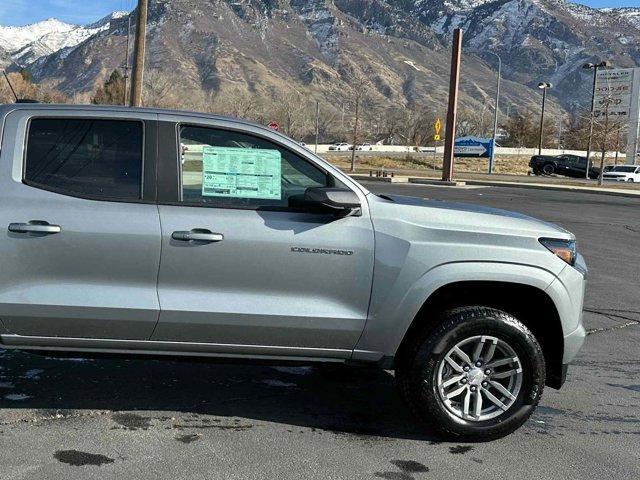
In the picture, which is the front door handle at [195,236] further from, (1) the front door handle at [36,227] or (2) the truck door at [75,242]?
(1) the front door handle at [36,227]

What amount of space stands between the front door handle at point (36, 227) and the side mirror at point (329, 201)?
4.33 ft

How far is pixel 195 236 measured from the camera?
428 centimetres

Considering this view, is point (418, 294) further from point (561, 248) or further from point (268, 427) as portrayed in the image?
point (268, 427)

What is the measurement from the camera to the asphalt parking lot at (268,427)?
408 centimetres

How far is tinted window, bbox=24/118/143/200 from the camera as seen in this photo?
4387mm

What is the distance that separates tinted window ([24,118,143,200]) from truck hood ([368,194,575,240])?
1.41 meters

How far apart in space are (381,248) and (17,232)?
2.01 m

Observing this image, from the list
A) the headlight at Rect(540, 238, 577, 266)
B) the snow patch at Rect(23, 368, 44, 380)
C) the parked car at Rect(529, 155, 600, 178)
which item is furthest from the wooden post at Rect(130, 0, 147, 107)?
the parked car at Rect(529, 155, 600, 178)

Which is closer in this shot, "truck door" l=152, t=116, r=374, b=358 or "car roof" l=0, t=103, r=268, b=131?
"truck door" l=152, t=116, r=374, b=358

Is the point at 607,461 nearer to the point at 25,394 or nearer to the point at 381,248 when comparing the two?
the point at 381,248

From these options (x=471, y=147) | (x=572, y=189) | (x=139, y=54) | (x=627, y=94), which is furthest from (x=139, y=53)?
(x=627, y=94)

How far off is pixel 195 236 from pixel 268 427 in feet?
4.15

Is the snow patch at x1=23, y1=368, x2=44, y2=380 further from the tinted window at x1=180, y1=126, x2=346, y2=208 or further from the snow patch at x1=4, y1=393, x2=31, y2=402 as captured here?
the tinted window at x1=180, y1=126, x2=346, y2=208

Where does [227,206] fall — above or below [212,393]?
above
